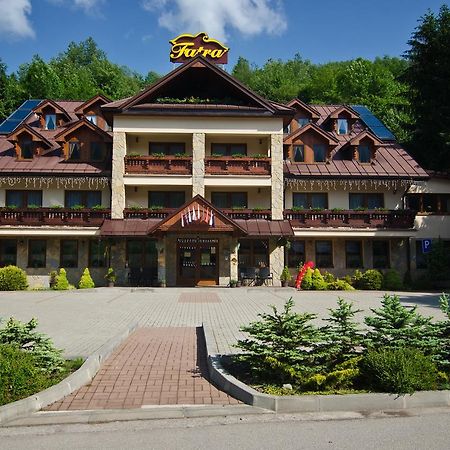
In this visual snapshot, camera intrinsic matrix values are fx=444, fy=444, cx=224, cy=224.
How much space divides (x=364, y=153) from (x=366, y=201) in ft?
10.7

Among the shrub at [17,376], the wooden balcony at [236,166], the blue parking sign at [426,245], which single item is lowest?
Answer: the shrub at [17,376]

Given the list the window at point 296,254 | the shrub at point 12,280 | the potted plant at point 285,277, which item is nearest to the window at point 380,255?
the window at point 296,254

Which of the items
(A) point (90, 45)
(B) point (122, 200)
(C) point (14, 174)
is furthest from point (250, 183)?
(A) point (90, 45)

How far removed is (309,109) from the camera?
105 ft

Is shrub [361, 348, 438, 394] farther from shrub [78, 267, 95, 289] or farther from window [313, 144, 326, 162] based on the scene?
window [313, 144, 326, 162]

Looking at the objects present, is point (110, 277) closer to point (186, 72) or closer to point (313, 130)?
point (186, 72)

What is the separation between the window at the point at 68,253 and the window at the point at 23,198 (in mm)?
3002

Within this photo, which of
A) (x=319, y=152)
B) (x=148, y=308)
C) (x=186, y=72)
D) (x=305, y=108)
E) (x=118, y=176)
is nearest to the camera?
(x=148, y=308)

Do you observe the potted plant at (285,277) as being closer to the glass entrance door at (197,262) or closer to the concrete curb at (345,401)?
the glass entrance door at (197,262)

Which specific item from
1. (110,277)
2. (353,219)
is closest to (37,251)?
(110,277)

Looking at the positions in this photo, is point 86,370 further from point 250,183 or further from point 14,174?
point 14,174

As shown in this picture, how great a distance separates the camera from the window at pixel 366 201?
28828mm

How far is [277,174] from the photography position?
2733cm

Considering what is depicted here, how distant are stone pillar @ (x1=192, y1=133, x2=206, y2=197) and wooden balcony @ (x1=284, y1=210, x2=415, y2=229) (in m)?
5.50
